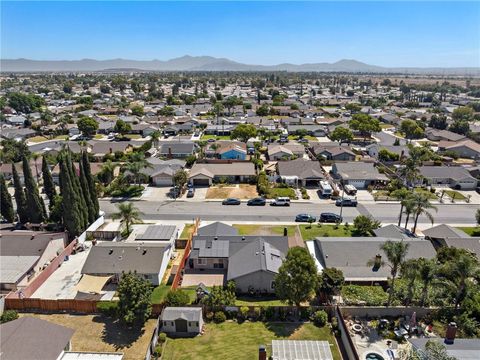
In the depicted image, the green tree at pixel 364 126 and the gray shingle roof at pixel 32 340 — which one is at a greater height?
the green tree at pixel 364 126

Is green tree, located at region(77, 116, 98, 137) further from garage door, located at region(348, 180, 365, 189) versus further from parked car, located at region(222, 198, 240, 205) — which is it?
garage door, located at region(348, 180, 365, 189)

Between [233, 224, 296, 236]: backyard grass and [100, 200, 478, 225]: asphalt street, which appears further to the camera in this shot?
[100, 200, 478, 225]: asphalt street

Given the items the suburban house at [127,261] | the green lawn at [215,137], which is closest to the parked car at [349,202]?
the suburban house at [127,261]

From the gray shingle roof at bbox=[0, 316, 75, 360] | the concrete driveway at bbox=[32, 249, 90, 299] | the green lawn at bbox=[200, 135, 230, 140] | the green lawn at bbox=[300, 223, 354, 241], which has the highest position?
the gray shingle roof at bbox=[0, 316, 75, 360]

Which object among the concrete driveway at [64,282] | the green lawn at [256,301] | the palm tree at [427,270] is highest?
the palm tree at [427,270]

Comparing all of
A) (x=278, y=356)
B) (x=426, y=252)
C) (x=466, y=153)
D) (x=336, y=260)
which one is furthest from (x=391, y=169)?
(x=278, y=356)

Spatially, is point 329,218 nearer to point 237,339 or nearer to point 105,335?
point 237,339

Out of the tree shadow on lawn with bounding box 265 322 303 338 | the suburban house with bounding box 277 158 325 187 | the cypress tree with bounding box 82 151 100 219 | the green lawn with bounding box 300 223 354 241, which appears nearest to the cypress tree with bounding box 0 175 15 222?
the cypress tree with bounding box 82 151 100 219

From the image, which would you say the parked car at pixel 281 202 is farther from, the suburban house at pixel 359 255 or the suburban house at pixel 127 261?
the suburban house at pixel 127 261

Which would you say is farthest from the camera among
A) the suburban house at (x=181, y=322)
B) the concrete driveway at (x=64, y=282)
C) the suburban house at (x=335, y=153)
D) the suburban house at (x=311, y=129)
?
the suburban house at (x=311, y=129)
